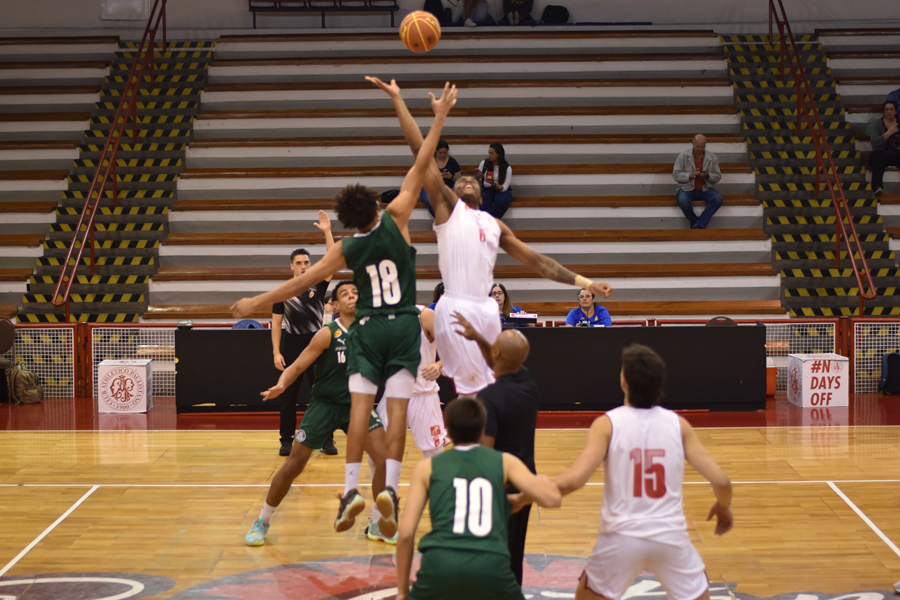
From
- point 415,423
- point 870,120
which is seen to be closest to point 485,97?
point 870,120

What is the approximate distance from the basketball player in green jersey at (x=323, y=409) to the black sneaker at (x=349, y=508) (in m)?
0.88

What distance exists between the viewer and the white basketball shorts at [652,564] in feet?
11.6

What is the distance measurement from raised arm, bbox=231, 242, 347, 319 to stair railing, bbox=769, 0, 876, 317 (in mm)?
8194

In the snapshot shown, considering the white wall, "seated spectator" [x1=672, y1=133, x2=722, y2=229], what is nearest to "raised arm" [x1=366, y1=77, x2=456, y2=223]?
"seated spectator" [x1=672, y1=133, x2=722, y2=229]

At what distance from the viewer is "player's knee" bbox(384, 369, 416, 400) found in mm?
4730

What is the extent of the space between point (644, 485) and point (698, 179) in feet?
32.2

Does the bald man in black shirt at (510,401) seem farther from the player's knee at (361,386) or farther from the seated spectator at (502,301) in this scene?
the seated spectator at (502,301)

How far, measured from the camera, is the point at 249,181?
13.5 meters

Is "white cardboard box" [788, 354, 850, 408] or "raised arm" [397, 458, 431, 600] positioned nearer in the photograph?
"raised arm" [397, 458, 431, 600]

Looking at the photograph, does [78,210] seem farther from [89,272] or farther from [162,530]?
[162,530]

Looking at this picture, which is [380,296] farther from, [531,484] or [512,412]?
[531,484]

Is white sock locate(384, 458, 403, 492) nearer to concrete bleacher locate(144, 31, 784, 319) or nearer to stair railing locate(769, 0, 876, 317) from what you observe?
concrete bleacher locate(144, 31, 784, 319)

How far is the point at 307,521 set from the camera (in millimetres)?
6250

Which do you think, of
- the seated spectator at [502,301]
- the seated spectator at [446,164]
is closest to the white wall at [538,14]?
the seated spectator at [446,164]
